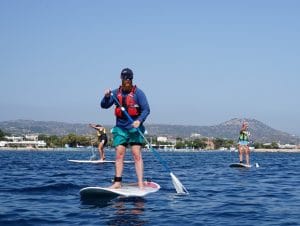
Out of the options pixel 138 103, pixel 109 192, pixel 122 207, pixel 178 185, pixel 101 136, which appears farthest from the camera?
pixel 101 136

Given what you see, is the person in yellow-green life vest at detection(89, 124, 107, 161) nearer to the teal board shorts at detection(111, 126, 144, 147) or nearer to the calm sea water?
the calm sea water

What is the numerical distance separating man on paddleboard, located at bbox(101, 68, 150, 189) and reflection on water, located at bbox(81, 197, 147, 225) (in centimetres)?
95

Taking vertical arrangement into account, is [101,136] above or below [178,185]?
above

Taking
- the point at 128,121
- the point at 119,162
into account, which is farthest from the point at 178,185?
the point at 128,121

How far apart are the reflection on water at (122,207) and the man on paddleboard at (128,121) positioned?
3.13ft

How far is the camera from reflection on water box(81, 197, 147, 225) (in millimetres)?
6887

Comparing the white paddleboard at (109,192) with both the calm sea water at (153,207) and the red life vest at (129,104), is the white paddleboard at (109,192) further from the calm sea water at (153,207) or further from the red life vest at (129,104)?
the red life vest at (129,104)

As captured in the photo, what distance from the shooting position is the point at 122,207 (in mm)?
8078

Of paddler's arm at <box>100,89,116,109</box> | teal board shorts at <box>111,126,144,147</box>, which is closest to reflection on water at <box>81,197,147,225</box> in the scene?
teal board shorts at <box>111,126,144,147</box>

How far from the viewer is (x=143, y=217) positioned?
23.6 feet

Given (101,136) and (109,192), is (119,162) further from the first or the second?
(101,136)

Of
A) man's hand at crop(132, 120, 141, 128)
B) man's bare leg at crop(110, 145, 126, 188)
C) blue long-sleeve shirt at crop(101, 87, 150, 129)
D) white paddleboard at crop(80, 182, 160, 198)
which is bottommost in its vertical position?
white paddleboard at crop(80, 182, 160, 198)

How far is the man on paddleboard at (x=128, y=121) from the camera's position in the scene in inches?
388

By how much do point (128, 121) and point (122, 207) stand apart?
2211 mm
